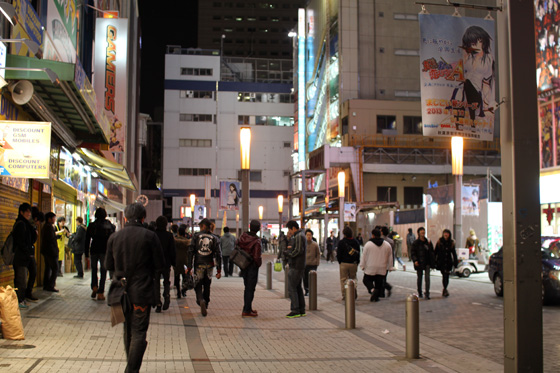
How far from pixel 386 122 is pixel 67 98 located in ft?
140

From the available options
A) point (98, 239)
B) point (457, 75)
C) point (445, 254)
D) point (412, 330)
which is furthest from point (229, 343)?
point (445, 254)

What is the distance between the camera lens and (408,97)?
55.9 m

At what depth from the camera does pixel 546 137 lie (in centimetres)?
2758

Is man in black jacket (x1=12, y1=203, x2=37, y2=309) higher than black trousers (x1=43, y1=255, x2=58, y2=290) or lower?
higher

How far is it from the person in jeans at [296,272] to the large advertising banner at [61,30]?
5.98 meters

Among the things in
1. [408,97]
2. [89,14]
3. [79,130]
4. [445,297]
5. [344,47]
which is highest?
[344,47]

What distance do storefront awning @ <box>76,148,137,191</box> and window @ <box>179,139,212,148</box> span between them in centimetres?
4733

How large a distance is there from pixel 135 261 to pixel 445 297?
38.2ft

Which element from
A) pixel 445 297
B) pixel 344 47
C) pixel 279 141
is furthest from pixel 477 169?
pixel 445 297

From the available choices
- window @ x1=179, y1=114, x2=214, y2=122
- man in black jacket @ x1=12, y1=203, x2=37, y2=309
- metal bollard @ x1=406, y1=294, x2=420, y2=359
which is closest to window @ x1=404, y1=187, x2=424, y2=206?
window @ x1=179, y1=114, x2=214, y2=122

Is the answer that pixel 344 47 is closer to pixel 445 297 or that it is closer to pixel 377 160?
pixel 377 160

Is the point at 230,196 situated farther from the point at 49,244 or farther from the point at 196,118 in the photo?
the point at 196,118

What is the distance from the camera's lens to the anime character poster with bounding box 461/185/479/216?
2467 centimetres

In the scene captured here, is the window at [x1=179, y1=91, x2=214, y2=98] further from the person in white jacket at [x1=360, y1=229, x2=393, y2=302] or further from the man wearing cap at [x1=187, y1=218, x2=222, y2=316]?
the man wearing cap at [x1=187, y1=218, x2=222, y2=316]
